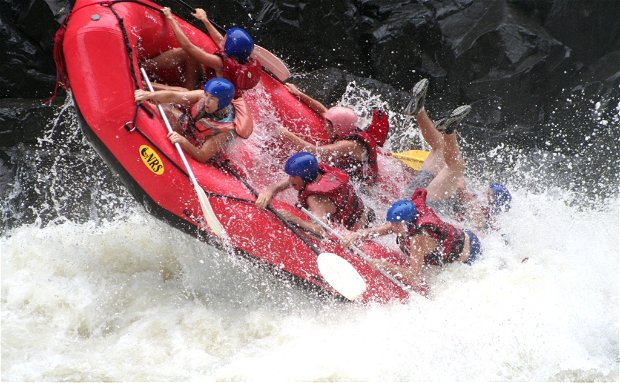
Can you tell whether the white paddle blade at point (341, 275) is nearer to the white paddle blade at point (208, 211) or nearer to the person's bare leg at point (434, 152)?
the white paddle blade at point (208, 211)

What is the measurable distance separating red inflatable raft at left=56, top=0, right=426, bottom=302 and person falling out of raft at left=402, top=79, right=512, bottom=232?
2.40 feet

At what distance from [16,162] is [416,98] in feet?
12.3

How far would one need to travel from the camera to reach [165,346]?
13.9 feet

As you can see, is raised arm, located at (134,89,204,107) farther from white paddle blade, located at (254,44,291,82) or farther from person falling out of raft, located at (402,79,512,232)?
person falling out of raft, located at (402,79,512,232)

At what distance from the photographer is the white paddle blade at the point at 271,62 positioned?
5.37 m

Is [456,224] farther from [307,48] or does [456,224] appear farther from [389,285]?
[307,48]

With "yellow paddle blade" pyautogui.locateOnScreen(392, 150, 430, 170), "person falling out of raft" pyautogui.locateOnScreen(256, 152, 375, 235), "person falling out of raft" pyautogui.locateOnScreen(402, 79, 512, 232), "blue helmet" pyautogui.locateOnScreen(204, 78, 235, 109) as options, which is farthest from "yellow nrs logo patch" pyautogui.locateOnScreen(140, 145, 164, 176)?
"yellow paddle blade" pyautogui.locateOnScreen(392, 150, 430, 170)

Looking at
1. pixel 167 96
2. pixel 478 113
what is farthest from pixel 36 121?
pixel 478 113

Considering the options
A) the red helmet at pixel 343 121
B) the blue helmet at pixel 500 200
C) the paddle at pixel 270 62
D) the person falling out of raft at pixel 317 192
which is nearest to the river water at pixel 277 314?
the blue helmet at pixel 500 200

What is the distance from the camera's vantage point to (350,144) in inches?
194

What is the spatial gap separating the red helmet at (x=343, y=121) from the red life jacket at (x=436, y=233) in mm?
770

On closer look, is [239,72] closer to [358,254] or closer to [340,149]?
[340,149]

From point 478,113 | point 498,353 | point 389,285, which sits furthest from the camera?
point 478,113

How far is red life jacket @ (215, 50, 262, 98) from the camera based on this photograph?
480 centimetres
